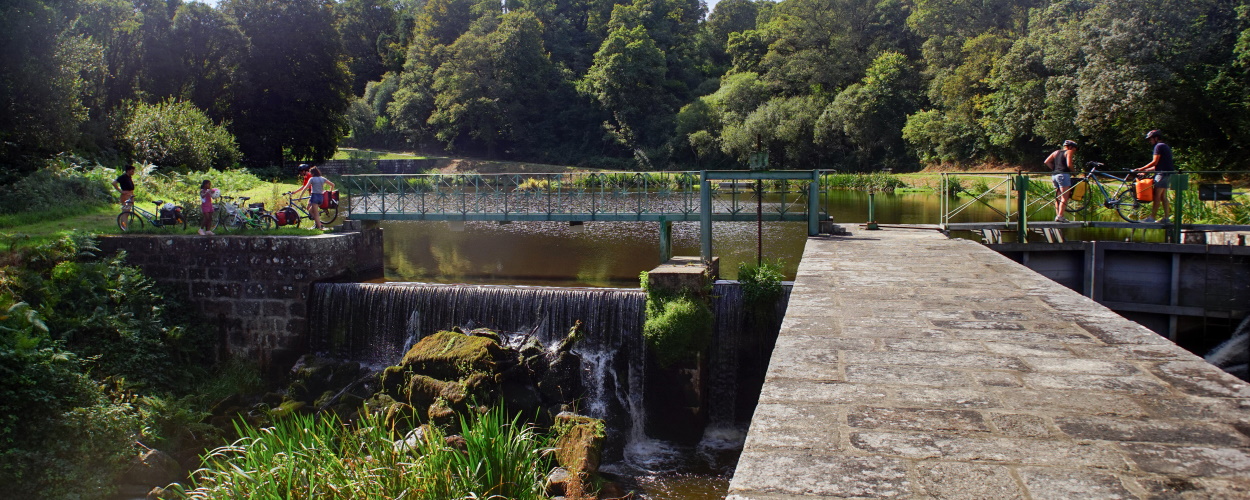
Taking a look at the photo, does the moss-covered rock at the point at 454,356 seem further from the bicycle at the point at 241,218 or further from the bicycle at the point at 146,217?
the bicycle at the point at 146,217

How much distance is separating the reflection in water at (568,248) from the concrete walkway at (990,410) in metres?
10.1

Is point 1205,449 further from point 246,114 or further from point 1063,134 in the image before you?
point 246,114

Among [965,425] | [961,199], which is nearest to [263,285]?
[965,425]

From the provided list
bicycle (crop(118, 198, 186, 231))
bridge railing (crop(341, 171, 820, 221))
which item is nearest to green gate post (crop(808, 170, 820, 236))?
bridge railing (crop(341, 171, 820, 221))

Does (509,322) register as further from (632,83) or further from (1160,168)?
(632,83)

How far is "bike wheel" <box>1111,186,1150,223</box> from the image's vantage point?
37.9ft

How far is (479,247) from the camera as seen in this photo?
21844mm

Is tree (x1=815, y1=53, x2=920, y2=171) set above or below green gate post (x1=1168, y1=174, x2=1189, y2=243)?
above

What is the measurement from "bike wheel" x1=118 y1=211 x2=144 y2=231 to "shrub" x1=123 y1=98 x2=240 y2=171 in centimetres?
1179

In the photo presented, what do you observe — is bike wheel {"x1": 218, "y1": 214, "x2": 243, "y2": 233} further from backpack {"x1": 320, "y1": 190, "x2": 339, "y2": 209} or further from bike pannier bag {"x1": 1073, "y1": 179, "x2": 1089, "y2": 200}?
bike pannier bag {"x1": 1073, "y1": 179, "x2": 1089, "y2": 200}

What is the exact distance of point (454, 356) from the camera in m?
11.6

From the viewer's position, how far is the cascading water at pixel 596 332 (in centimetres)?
1180

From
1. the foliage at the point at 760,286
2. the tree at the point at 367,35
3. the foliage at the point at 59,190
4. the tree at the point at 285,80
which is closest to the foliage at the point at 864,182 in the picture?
the tree at the point at 285,80

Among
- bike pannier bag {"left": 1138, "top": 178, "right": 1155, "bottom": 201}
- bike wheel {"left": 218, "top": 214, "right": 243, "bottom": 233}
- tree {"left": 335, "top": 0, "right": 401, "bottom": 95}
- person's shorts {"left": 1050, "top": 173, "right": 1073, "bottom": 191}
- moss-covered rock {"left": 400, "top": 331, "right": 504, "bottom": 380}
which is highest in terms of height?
tree {"left": 335, "top": 0, "right": 401, "bottom": 95}
